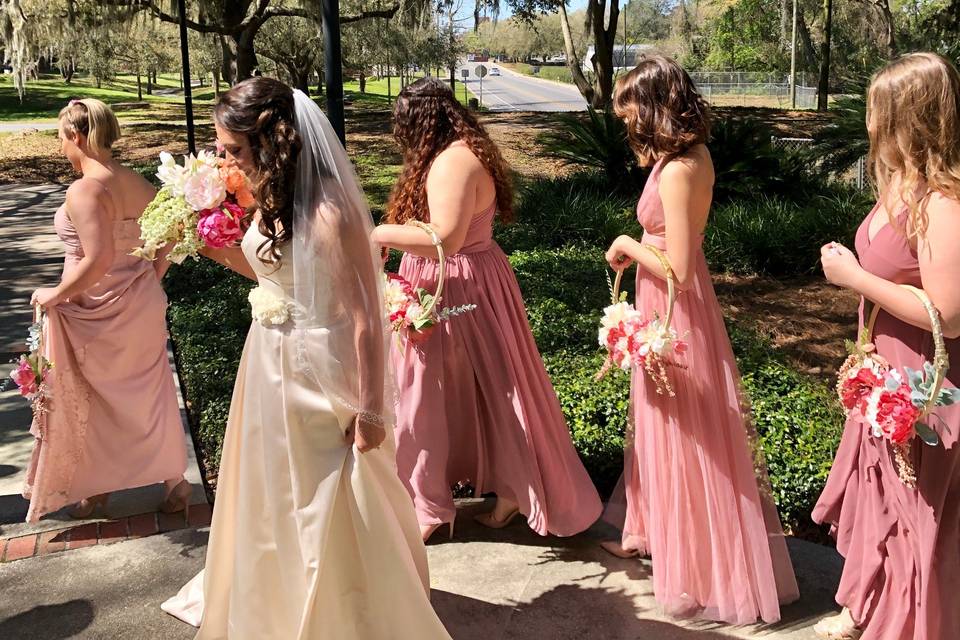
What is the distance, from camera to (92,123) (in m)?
4.14

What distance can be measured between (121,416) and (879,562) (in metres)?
3.46

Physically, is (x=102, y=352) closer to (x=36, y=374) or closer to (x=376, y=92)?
(x=36, y=374)

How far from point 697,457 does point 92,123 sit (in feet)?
9.94

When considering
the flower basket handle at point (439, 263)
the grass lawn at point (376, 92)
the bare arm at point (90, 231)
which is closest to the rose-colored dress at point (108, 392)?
the bare arm at point (90, 231)

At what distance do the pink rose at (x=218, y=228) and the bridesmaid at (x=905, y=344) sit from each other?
6.41ft

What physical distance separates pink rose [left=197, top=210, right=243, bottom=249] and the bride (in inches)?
3.2

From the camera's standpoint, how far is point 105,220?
13.5 ft

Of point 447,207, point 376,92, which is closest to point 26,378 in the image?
point 447,207

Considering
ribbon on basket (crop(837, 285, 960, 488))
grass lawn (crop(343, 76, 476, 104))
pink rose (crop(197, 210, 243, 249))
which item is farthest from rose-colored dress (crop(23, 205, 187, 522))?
grass lawn (crop(343, 76, 476, 104))

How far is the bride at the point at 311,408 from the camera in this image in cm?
279

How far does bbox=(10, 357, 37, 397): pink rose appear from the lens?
4.27m

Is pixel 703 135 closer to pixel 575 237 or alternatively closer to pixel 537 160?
pixel 575 237

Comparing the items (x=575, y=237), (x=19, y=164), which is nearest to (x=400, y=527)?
(x=575, y=237)

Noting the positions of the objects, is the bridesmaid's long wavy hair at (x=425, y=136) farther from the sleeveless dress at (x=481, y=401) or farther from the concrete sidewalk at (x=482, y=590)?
the concrete sidewalk at (x=482, y=590)
